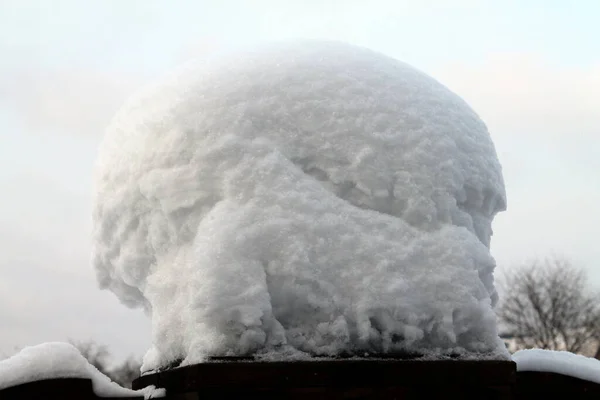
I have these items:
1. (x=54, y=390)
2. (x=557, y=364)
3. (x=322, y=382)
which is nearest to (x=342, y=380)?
(x=322, y=382)

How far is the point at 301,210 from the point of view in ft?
11.1

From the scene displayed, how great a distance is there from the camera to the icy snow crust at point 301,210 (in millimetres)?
3240

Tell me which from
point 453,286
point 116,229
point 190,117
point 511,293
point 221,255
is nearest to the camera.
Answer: point 221,255

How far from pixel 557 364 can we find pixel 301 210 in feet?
6.80

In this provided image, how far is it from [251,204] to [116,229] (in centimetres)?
102

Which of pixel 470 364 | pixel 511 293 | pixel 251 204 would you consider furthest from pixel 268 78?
pixel 511 293

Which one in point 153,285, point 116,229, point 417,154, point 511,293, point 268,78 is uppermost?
point 268,78

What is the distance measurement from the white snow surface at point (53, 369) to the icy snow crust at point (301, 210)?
31 cm

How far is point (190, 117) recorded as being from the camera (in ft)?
12.0

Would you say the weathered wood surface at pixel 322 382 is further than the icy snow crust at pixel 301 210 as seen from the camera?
No

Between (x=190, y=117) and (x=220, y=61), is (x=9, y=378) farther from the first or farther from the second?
(x=220, y=61)

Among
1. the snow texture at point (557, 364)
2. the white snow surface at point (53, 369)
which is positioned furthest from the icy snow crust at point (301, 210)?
the snow texture at point (557, 364)

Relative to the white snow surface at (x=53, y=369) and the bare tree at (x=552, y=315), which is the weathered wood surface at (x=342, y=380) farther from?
the bare tree at (x=552, y=315)

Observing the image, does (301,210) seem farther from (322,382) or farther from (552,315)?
(552,315)
